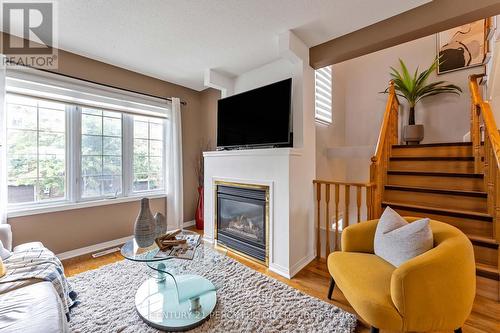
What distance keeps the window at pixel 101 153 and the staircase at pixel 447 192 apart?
11.5 ft

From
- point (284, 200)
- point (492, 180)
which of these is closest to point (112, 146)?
point (284, 200)

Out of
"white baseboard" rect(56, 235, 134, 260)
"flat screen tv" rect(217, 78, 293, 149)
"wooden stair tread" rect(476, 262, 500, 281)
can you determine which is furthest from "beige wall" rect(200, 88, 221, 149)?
"wooden stair tread" rect(476, 262, 500, 281)

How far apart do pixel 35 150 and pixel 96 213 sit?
0.97 meters

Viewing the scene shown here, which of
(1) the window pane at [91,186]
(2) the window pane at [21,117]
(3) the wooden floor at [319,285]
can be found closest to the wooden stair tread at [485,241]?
(3) the wooden floor at [319,285]

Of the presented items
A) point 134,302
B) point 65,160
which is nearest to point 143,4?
point 65,160

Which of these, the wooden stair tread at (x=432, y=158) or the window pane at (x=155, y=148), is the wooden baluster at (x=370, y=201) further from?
the window pane at (x=155, y=148)

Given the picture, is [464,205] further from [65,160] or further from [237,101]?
[65,160]

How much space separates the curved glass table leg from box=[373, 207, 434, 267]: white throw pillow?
1.34 m

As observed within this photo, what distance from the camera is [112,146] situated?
2955mm

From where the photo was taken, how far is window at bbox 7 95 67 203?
7.44 ft

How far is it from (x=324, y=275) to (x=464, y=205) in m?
1.64

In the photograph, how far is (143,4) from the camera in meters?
1.76

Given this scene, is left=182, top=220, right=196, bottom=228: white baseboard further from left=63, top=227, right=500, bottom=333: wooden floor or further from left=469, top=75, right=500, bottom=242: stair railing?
left=469, top=75, right=500, bottom=242: stair railing

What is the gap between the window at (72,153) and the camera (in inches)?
90.8
